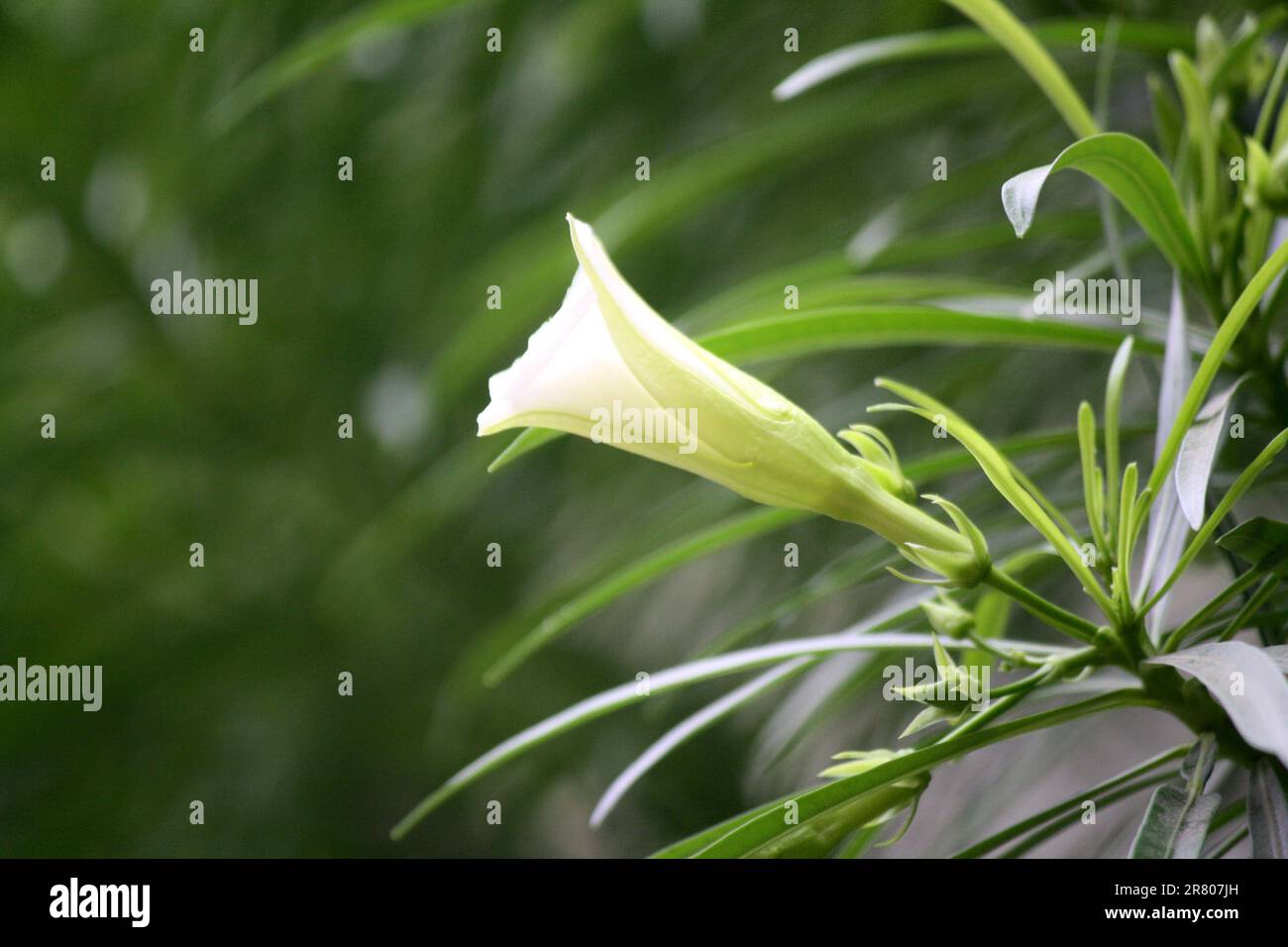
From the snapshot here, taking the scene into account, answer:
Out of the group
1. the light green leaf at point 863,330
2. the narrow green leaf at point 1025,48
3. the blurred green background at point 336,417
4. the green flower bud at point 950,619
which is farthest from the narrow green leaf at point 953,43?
the blurred green background at point 336,417

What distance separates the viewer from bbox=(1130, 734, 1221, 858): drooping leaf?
0.30 m

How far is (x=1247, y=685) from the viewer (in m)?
0.27

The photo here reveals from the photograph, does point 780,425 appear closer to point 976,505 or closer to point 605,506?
point 976,505

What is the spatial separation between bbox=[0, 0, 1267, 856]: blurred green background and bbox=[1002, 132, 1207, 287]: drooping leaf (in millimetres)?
515

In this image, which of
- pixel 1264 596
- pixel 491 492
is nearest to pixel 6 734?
pixel 491 492

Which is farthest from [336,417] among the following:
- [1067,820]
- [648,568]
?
[1067,820]

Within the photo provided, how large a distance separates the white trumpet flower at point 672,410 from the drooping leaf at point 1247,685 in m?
0.06

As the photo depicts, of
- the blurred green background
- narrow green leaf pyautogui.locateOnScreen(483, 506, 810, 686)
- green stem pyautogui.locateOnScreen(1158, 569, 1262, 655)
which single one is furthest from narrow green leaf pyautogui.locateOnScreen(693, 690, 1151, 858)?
the blurred green background

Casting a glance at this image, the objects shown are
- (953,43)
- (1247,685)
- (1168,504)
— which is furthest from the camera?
(953,43)

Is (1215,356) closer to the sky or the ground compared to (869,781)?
closer to the sky

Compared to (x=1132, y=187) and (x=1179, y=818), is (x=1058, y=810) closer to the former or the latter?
(x=1179, y=818)

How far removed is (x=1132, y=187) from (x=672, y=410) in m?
0.19

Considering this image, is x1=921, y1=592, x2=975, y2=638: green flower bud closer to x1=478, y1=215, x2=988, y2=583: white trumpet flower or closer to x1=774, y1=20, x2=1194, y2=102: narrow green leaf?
x1=478, y1=215, x2=988, y2=583: white trumpet flower

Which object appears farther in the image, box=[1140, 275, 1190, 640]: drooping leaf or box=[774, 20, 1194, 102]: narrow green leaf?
box=[774, 20, 1194, 102]: narrow green leaf
